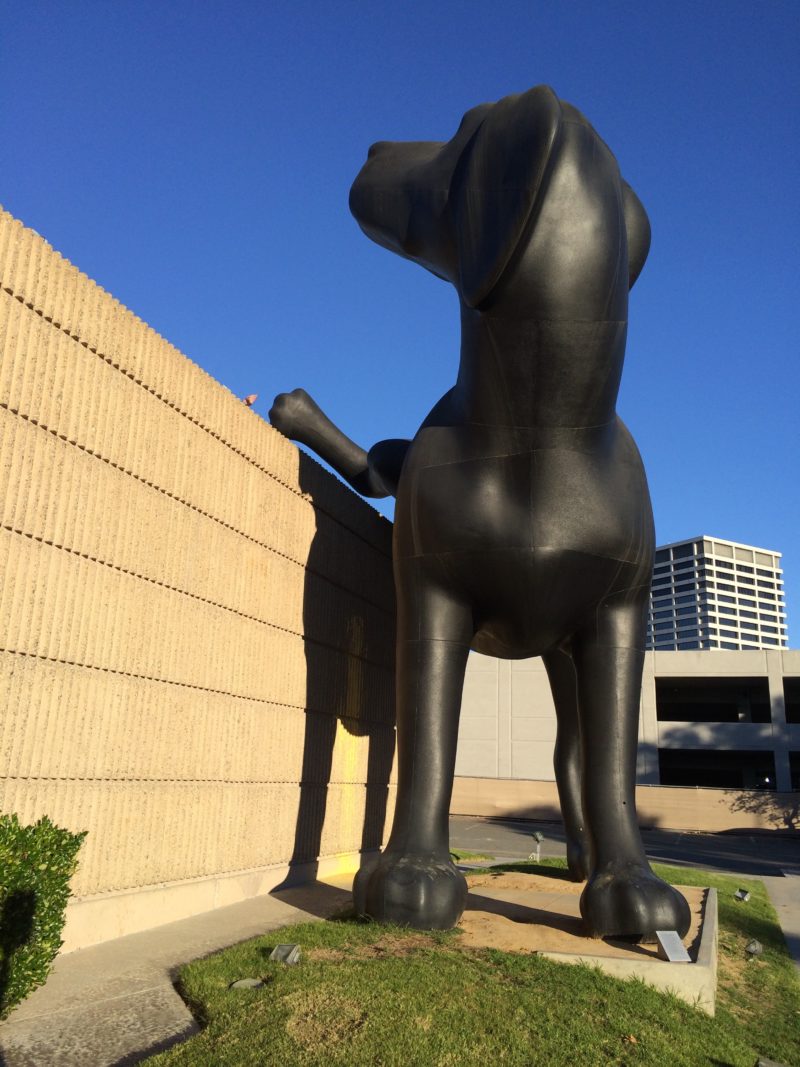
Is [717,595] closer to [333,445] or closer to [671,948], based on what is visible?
[333,445]

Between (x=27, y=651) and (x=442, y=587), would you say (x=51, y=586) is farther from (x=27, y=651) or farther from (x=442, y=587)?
(x=442, y=587)

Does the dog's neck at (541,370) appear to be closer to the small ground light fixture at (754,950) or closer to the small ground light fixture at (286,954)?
the small ground light fixture at (286,954)

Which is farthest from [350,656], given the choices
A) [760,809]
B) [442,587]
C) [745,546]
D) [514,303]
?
[745,546]

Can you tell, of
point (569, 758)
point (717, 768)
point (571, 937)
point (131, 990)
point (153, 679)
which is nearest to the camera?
point (131, 990)

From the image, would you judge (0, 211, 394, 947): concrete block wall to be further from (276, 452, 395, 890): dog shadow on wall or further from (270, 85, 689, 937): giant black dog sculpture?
(270, 85, 689, 937): giant black dog sculpture

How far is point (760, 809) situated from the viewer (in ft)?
81.2

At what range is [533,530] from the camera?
5.21 meters

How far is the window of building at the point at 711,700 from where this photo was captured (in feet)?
125

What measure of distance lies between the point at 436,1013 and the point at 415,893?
4.39 feet

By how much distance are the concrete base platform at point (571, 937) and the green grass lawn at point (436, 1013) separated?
0.45 ft

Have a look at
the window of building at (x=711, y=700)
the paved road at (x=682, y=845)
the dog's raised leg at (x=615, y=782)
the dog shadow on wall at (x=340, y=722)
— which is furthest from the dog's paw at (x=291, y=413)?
the window of building at (x=711, y=700)

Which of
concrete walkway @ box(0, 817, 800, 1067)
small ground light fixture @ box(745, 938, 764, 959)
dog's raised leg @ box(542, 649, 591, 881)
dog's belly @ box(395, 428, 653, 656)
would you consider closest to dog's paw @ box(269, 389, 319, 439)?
dog's belly @ box(395, 428, 653, 656)

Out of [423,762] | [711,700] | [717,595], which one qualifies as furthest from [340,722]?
[717,595]

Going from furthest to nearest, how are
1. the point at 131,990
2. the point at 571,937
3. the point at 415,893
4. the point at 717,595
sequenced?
the point at 717,595 → the point at 571,937 → the point at 415,893 → the point at 131,990
